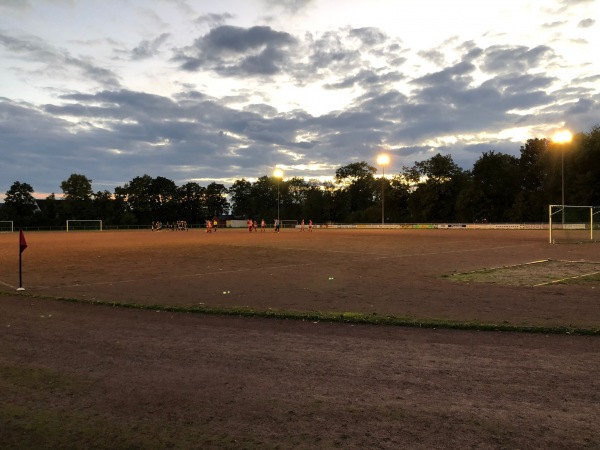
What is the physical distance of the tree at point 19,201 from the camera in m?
104

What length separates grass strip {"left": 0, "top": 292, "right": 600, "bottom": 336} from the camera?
7536 mm

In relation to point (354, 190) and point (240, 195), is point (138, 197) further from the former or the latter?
point (354, 190)

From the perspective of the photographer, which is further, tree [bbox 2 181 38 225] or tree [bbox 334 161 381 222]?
tree [bbox 334 161 381 222]

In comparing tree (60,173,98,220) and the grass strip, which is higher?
tree (60,173,98,220)

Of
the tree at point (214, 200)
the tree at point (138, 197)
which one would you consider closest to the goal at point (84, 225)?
the tree at point (138, 197)

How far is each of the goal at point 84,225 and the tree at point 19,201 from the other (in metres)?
18.8

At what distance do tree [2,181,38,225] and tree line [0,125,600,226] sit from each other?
0.68 ft

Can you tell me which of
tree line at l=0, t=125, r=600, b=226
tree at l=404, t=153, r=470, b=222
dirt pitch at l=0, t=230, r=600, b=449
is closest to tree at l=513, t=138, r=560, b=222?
tree line at l=0, t=125, r=600, b=226

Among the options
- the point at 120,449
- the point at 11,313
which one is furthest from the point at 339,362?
the point at 11,313

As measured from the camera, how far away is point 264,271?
55.2 ft

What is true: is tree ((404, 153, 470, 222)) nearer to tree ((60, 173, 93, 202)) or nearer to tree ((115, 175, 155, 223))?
tree ((115, 175, 155, 223))

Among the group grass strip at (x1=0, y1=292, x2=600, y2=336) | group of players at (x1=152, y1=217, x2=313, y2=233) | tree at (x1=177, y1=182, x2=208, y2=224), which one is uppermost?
tree at (x1=177, y1=182, x2=208, y2=224)

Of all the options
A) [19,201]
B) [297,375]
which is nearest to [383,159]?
[297,375]

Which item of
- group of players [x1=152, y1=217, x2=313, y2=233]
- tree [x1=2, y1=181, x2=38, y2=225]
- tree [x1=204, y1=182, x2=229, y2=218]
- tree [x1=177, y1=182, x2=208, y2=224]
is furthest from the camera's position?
tree [x1=204, y1=182, x2=229, y2=218]
